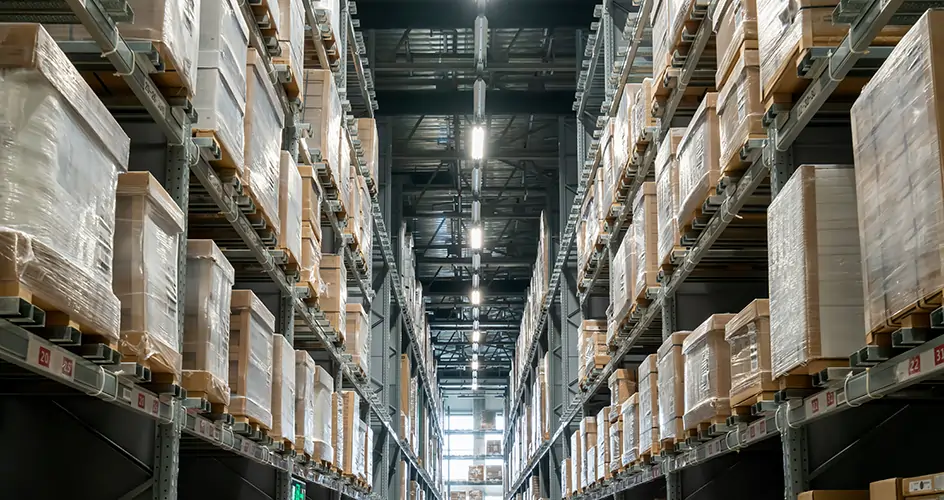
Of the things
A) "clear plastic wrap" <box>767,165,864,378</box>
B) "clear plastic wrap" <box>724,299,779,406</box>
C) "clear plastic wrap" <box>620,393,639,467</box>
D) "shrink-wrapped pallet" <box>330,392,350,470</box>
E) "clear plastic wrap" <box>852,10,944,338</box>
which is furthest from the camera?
"shrink-wrapped pallet" <box>330,392,350,470</box>

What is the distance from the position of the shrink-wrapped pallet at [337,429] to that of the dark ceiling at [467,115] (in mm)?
6354

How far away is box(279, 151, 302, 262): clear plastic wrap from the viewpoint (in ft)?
21.4

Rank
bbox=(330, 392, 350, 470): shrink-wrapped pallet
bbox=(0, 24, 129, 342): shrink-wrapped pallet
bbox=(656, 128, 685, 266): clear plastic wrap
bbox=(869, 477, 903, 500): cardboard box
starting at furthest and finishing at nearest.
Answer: bbox=(330, 392, 350, 470): shrink-wrapped pallet
bbox=(656, 128, 685, 266): clear plastic wrap
bbox=(869, 477, 903, 500): cardboard box
bbox=(0, 24, 129, 342): shrink-wrapped pallet

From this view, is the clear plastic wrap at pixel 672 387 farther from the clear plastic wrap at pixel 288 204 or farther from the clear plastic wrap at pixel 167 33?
the clear plastic wrap at pixel 167 33

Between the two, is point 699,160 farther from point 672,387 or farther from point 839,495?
point 839,495

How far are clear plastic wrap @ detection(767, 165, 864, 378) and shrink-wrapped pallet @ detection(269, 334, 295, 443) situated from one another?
344 cm

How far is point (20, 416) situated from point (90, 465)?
397mm

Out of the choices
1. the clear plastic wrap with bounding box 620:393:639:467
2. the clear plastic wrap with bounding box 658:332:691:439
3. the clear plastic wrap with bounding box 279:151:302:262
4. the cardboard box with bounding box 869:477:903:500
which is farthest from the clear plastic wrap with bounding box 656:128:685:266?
the cardboard box with bounding box 869:477:903:500

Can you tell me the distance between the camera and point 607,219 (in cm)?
906

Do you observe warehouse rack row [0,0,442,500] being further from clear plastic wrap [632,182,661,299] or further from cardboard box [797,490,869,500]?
cardboard box [797,490,869,500]

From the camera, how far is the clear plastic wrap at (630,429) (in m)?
7.84

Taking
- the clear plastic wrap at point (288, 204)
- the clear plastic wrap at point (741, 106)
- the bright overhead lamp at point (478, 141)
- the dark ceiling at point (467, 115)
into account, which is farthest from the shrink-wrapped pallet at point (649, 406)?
the bright overhead lamp at point (478, 141)

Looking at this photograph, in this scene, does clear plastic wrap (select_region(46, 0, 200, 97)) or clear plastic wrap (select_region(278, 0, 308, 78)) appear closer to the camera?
clear plastic wrap (select_region(46, 0, 200, 97))

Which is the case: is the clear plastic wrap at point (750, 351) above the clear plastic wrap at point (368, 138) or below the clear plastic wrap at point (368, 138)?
below
